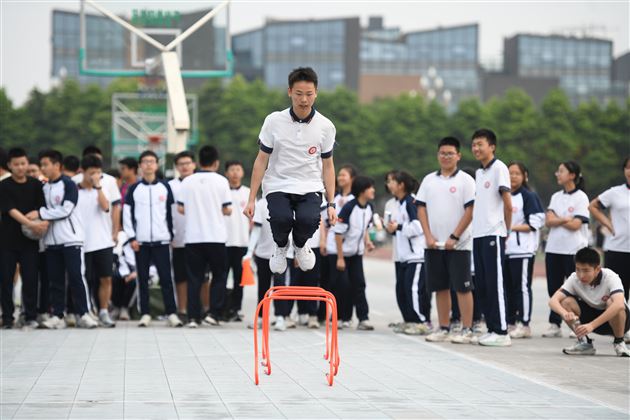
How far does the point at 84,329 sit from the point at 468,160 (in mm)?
64129

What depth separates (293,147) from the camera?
9148mm

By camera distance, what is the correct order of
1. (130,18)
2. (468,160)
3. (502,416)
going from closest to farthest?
(502,416)
(130,18)
(468,160)

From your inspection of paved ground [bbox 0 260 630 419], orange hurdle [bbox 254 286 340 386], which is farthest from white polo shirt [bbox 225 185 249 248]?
orange hurdle [bbox 254 286 340 386]

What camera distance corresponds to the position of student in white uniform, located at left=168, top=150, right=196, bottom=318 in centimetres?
1532

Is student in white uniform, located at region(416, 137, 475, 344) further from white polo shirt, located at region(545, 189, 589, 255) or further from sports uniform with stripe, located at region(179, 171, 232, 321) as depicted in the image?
sports uniform with stripe, located at region(179, 171, 232, 321)

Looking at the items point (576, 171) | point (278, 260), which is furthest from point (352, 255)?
point (278, 260)

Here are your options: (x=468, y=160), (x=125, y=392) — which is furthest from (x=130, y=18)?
(x=468, y=160)

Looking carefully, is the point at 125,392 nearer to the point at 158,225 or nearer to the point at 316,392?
the point at 316,392

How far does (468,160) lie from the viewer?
252 feet

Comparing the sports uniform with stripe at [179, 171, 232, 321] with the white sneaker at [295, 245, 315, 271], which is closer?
the white sneaker at [295, 245, 315, 271]

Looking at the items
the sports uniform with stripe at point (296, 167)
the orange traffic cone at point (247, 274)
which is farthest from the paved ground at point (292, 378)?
the orange traffic cone at point (247, 274)

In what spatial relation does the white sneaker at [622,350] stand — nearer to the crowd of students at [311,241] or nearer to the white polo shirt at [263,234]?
the crowd of students at [311,241]

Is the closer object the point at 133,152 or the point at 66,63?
the point at 133,152

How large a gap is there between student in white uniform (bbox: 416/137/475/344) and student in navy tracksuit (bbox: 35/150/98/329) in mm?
4330
